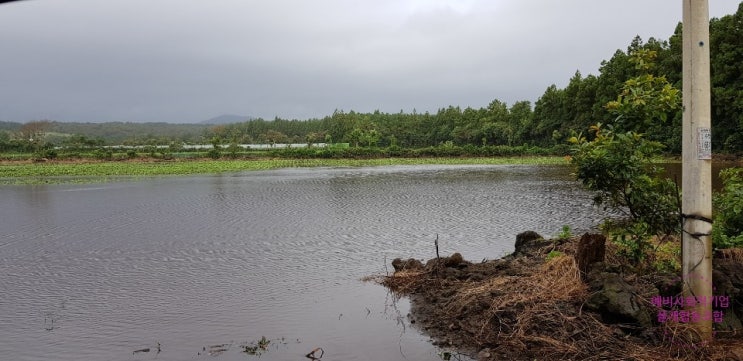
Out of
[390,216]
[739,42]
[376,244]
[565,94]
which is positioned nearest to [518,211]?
[390,216]

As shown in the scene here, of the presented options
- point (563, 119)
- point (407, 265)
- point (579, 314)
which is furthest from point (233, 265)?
point (563, 119)

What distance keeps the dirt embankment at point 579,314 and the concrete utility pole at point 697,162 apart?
0.44m

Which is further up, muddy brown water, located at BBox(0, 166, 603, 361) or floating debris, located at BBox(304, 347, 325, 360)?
muddy brown water, located at BBox(0, 166, 603, 361)

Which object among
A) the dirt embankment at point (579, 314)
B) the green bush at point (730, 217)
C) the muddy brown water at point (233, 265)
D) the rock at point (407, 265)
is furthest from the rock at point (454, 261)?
the green bush at point (730, 217)

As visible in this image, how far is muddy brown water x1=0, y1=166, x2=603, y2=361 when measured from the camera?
20.6ft

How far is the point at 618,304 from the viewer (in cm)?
525

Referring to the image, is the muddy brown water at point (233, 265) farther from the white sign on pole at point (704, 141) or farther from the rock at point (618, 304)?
the white sign on pole at point (704, 141)

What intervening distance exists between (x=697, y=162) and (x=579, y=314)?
6.01ft

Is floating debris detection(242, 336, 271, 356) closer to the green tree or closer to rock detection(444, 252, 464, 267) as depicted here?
rock detection(444, 252, 464, 267)

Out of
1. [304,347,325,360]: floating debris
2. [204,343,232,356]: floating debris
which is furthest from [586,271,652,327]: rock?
[204,343,232,356]: floating debris

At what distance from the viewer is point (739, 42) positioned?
1529 inches

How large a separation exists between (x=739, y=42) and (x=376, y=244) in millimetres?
39468

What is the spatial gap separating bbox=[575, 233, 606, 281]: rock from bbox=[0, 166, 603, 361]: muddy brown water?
207cm

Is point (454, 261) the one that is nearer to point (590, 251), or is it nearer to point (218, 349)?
point (590, 251)
